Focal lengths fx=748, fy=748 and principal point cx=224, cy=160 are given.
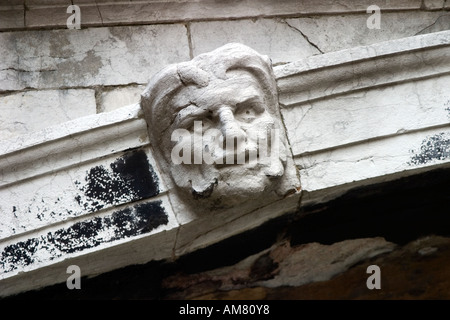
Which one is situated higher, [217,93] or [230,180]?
[217,93]

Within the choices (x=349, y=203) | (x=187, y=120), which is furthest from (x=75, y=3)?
(x=349, y=203)

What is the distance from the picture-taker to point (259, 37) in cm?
269

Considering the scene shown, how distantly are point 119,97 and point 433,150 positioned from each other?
106 centimetres

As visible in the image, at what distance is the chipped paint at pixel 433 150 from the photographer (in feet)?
7.81

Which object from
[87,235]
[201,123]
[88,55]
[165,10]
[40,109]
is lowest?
[87,235]

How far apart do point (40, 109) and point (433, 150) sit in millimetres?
1311

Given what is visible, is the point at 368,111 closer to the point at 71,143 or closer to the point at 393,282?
the point at 393,282

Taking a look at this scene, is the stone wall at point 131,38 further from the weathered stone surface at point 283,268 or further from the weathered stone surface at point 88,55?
the weathered stone surface at point 283,268

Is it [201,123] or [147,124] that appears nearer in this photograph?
[201,123]

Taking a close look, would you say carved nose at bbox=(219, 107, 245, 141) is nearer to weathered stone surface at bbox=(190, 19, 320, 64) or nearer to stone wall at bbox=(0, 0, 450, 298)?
stone wall at bbox=(0, 0, 450, 298)

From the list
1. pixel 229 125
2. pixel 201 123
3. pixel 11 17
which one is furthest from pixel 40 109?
pixel 229 125

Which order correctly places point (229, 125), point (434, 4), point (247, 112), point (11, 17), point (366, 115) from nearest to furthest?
1. point (229, 125)
2. point (247, 112)
3. point (366, 115)
4. point (11, 17)
5. point (434, 4)

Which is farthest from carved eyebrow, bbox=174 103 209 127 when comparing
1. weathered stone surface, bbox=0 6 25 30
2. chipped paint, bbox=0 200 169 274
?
weathered stone surface, bbox=0 6 25 30

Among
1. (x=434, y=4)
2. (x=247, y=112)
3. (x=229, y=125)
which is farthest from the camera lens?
(x=434, y=4)
